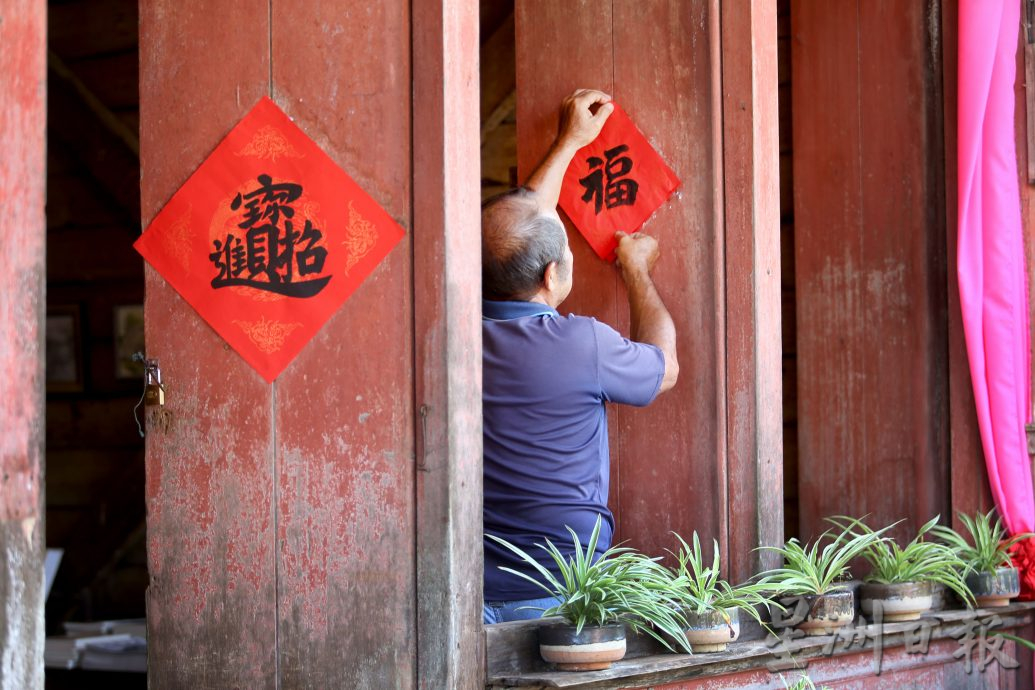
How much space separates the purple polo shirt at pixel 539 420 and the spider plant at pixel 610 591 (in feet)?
0.18

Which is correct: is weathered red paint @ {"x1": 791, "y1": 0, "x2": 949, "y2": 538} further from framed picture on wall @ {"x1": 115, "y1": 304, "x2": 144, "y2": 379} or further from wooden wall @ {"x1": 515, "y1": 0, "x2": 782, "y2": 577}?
framed picture on wall @ {"x1": 115, "y1": 304, "x2": 144, "y2": 379}

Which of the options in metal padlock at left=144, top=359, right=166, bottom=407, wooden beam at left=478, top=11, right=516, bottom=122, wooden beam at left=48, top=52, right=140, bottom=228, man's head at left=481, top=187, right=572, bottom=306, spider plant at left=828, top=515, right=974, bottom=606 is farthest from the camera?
wooden beam at left=48, top=52, right=140, bottom=228

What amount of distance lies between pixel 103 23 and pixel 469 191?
12.7 feet

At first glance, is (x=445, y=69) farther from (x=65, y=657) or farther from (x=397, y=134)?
(x=65, y=657)

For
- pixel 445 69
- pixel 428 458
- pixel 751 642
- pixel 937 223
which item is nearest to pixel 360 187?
pixel 445 69

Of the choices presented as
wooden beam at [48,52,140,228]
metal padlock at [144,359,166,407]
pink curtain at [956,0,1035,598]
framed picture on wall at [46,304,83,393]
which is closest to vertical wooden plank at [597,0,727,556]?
pink curtain at [956,0,1035,598]

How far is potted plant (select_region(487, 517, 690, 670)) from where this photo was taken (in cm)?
262

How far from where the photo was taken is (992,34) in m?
3.65

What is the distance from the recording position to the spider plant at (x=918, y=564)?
338 centimetres

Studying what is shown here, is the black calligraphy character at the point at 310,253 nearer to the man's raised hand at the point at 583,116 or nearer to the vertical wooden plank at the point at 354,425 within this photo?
the vertical wooden plank at the point at 354,425

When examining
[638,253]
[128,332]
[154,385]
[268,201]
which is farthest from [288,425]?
[128,332]

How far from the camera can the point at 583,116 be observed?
348 cm

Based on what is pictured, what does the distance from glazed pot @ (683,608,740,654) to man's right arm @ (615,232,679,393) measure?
56 centimetres

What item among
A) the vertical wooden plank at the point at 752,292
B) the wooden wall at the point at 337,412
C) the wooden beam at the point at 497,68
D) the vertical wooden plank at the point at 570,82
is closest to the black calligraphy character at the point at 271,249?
the wooden wall at the point at 337,412
